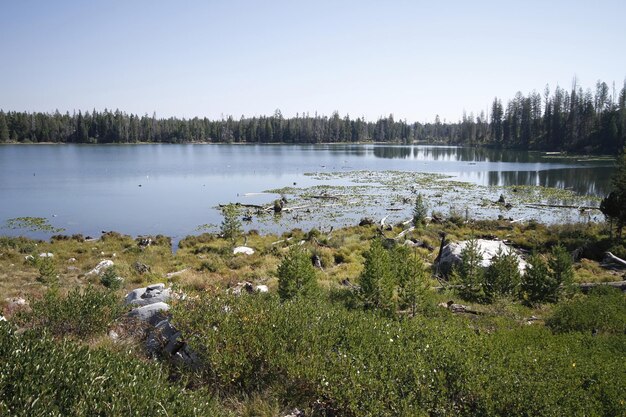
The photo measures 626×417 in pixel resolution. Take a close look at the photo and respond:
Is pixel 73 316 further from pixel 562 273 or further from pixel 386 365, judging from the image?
pixel 562 273

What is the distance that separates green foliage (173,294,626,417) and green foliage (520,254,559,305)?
643 cm

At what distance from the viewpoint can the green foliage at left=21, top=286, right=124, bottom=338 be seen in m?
8.37

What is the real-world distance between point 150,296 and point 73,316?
319 centimetres

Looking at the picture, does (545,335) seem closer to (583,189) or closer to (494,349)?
(494,349)

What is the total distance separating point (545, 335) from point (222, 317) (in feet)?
21.5

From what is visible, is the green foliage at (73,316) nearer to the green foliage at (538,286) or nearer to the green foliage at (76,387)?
the green foliage at (76,387)

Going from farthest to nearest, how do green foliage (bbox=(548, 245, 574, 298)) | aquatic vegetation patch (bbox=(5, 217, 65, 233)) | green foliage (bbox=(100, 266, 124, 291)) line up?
1. aquatic vegetation patch (bbox=(5, 217, 65, 233))
2. green foliage (bbox=(100, 266, 124, 291))
3. green foliage (bbox=(548, 245, 574, 298))

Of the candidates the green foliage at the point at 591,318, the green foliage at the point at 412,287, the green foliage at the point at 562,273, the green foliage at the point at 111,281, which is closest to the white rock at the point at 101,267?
the green foliage at the point at 111,281

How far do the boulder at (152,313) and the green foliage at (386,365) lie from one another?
1.38 m

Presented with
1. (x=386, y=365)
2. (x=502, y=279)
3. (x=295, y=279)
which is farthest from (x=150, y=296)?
(x=502, y=279)

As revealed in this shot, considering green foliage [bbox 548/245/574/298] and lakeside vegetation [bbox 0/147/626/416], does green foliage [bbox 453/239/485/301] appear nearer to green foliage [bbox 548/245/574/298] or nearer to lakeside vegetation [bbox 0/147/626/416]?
lakeside vegetation [bbox 0/147/626/416]

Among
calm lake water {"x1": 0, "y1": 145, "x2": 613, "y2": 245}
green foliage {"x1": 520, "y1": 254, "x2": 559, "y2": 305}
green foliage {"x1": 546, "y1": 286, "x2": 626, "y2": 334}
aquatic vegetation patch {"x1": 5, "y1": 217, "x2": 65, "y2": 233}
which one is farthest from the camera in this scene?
calm lake water {"x1": 0, "y1": 145, "x2": 613, "y2": 245}

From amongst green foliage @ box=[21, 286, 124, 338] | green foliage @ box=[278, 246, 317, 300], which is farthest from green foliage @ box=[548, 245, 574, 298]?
green foliage @ box=[21, 286, 124, 338]

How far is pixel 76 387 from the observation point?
4668 mm
